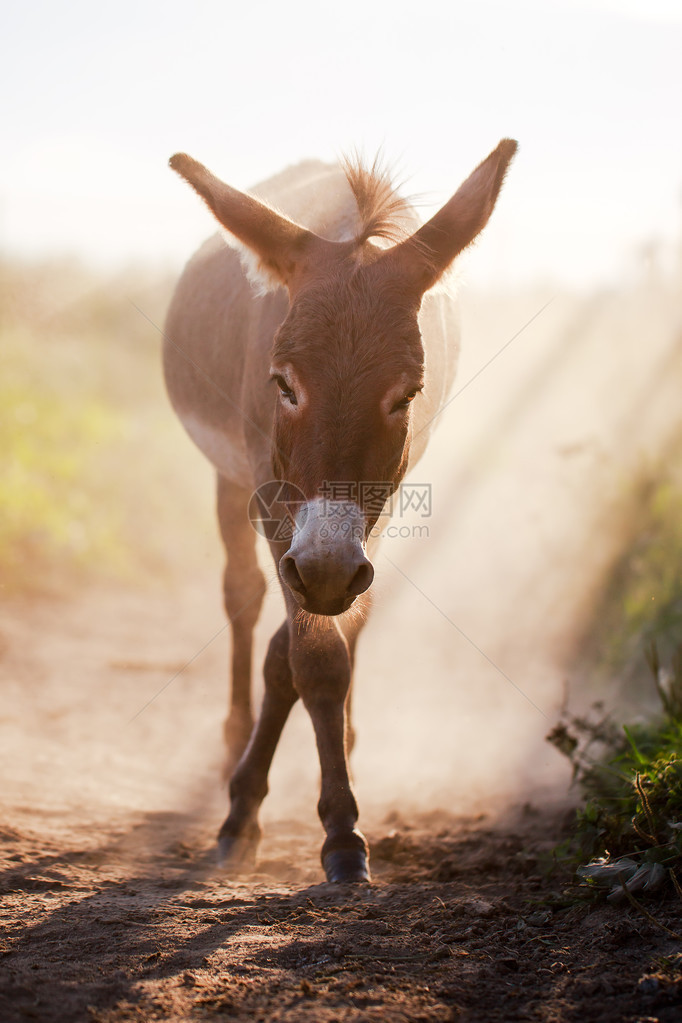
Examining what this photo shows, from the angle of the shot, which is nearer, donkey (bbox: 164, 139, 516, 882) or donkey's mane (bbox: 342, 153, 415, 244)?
donkey (bbox: 164, 139, 516, 882)

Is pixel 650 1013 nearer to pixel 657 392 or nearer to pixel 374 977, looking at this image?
pixel 374 977

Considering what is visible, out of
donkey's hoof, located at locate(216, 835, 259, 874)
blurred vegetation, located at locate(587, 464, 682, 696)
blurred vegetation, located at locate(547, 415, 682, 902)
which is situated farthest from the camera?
blurred vegetation, located at locate(587, 464, 682, 696)

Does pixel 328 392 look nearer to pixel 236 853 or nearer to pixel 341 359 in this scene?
pixel 341 359

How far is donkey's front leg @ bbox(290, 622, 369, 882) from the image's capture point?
119 inches

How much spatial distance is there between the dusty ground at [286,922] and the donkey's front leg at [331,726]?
0.20 metres

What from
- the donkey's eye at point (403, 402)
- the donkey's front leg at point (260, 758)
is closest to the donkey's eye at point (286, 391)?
the donkey's eye at point (403, 402)

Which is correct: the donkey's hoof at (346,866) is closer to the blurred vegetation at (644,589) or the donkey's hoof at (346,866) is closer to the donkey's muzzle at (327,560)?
the donkey's muzzle at (327,560)

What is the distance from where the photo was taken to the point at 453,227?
121 inches

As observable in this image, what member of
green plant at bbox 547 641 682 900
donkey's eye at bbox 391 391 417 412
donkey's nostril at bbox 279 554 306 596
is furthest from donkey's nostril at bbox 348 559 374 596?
green plant at bbox 547 641 682 900

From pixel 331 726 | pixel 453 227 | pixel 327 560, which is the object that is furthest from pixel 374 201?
pixel 331 726

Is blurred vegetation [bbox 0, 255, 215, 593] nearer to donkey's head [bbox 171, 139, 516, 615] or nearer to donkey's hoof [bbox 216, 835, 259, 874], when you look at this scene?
donkey's hoof [bbox 216, 835, 259, 874]

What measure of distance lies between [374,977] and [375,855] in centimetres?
145

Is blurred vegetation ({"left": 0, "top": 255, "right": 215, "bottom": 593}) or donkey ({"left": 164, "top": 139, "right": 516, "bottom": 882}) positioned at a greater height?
blurred vegetation ({"left": 0, "top": 255, "right": 215, "bottom": 593})

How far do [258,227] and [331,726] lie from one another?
1.81m
